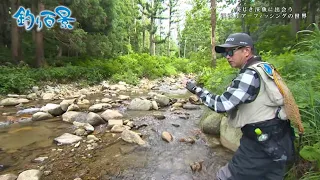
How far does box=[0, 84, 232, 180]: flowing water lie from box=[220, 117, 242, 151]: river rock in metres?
0.13

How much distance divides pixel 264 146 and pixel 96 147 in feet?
→ 11.7

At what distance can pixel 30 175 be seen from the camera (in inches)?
132

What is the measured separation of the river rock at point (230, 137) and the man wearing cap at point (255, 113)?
230 cm

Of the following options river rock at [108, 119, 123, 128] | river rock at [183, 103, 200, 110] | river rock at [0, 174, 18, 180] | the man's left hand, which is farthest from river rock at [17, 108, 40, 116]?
the man's left hand

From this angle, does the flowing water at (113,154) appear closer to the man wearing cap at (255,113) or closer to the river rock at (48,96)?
the man wearing cap at (255,113)

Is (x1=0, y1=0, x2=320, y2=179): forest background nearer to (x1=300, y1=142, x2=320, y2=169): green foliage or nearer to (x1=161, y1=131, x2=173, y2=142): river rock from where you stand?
(x1=300, y1=142, x2=320, y2=169): green foliage

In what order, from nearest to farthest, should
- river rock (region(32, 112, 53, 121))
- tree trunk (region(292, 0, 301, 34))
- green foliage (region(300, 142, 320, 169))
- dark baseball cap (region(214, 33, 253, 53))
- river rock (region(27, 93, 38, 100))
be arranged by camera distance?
dark baseball cap (region(214, 33, 253, 53)) → green foliage (region(300, 142, 320, 169)) → river rock (region(32, 112, 53, 121)) → river rock (region(27, 93, 38, 100)) → tree trunk (region(292, 0, 301, 34))

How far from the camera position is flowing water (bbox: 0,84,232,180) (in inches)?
144

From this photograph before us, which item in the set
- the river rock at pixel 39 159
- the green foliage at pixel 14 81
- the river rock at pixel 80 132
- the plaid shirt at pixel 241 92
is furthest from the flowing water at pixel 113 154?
the green foliage at pixel 14 81

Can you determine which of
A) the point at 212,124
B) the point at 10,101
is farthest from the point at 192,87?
the point at 10,101

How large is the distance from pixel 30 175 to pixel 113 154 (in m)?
1.39

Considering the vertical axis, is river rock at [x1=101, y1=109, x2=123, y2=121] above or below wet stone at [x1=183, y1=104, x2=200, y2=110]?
above

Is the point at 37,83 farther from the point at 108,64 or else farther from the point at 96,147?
the point at 96,147

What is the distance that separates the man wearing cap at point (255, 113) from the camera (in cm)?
175
